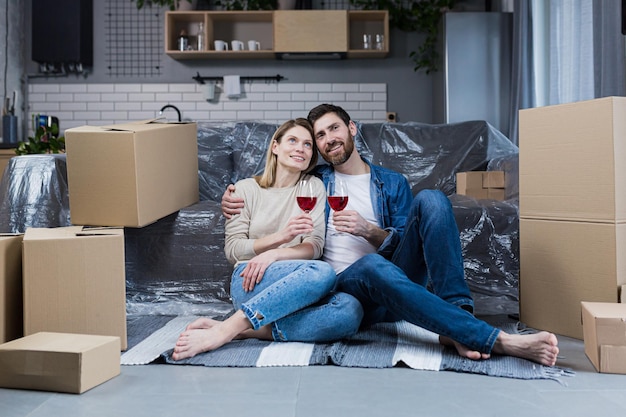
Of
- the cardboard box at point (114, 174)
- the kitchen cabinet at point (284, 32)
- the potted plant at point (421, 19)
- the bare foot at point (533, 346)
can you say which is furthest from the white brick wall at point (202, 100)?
the bare foot at point (533, 346)

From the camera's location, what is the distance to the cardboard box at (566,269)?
2088mm

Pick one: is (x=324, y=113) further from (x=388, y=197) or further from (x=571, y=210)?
(x=571, y=210)

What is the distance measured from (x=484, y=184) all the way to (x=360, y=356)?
148cm

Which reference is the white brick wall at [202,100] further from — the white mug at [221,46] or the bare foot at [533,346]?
the bare foot at [533,346]

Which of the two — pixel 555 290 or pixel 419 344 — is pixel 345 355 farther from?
pixel 555 290

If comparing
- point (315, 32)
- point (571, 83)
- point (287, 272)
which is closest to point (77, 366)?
point (287, 272)

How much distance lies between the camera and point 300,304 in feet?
6.52

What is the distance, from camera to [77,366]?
1.65 metres

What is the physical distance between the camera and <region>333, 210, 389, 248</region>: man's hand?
199cm

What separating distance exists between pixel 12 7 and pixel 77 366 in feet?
15.3

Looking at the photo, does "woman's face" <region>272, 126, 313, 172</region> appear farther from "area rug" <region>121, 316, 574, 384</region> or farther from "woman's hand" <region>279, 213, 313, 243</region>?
"area rug" <region>121, 316, 574, 384</region>

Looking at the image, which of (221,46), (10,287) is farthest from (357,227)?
(221,46)

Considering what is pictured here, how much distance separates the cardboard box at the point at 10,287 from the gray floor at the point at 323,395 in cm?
35

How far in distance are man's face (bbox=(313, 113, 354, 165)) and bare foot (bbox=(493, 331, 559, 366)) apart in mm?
775
